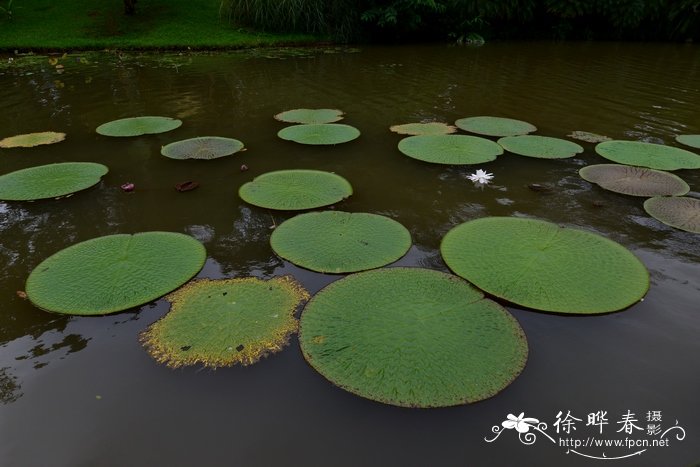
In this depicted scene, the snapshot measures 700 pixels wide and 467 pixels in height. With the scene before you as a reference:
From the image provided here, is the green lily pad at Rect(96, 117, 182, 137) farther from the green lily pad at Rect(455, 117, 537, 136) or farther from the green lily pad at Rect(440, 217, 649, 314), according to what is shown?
the green lily pad at Rect(440, 217, 649, 314)

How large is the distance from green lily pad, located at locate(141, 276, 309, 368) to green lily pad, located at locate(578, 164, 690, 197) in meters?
2.81

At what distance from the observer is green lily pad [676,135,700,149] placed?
4.73 meters

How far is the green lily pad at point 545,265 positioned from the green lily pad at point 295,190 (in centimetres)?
103

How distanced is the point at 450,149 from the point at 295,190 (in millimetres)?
1716

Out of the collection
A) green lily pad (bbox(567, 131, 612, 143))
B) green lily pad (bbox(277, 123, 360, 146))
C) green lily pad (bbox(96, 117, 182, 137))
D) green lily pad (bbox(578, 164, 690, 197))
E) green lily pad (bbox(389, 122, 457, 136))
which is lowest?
green lily pad (bbox(96, 117, 182, 137))

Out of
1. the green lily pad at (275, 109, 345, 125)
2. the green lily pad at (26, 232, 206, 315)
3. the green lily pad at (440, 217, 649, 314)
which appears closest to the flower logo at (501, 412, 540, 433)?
the green lily pad at (440, 217, 649, 314)

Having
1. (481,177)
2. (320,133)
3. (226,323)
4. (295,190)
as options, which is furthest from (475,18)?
(226,323)

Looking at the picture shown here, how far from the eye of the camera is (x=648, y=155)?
14.1ft

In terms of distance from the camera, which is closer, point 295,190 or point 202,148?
point 295,190

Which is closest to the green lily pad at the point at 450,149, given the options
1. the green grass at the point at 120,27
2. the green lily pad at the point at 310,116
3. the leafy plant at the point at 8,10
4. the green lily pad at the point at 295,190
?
the green lily pad at the point at 295,190

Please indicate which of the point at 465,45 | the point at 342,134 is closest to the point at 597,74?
the point at 465,45

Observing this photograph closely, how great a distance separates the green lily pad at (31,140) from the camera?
186 inches

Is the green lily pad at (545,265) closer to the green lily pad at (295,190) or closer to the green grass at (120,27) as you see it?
the green lily pad at (295,190)

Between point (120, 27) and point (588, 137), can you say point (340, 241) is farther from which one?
point (120, 27)
